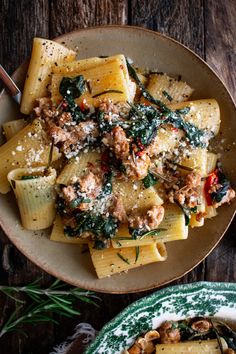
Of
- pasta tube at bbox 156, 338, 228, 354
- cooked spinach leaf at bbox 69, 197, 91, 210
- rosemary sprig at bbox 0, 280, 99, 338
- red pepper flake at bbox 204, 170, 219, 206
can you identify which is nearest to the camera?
cooked spinach leaf at bbox 69, 197, 91, 210

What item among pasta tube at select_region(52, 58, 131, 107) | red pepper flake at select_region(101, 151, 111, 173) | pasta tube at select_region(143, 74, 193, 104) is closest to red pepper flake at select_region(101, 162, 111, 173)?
red pepper flake at select_region(101, 151, 111, 173)

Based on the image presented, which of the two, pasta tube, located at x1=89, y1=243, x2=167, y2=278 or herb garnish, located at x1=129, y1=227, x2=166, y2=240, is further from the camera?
pasta tube, located at x1=89, y1=243, x2=167, y2=278

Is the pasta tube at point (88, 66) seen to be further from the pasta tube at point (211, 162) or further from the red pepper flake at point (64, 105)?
the pasta tube at point (211, 162)

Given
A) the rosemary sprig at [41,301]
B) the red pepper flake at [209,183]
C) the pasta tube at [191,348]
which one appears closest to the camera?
the red pepper flake at [209,183]

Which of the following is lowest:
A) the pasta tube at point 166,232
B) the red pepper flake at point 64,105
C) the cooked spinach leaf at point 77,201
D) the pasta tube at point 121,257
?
the pasta tube at point 121,257

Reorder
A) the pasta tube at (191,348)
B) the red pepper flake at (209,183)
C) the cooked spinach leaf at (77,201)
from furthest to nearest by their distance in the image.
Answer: the pasta tube at (191,348)
the red pepper flake at (209,183)
the cooked spinach leaf at (77,201)

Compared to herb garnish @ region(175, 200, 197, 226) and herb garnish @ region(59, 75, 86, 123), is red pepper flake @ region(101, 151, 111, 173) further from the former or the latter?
herb garnish @ region(175, 200, 197, 226)

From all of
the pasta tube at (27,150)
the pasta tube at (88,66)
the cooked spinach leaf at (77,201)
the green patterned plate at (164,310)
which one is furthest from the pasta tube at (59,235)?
the pasta tube at (88,66)

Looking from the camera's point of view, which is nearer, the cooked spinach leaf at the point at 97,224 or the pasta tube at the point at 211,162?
the cooked spinach leaf at the point at 97,224

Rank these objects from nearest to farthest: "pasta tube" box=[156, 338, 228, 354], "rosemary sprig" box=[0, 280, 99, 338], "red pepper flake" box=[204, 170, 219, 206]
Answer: "red pepper flake" box=[204, 170, 219, 206]
"pasta tube" box=[156, 338, 228, 354]
"rosemary sprig" box=[0, 280, 99, 338]
